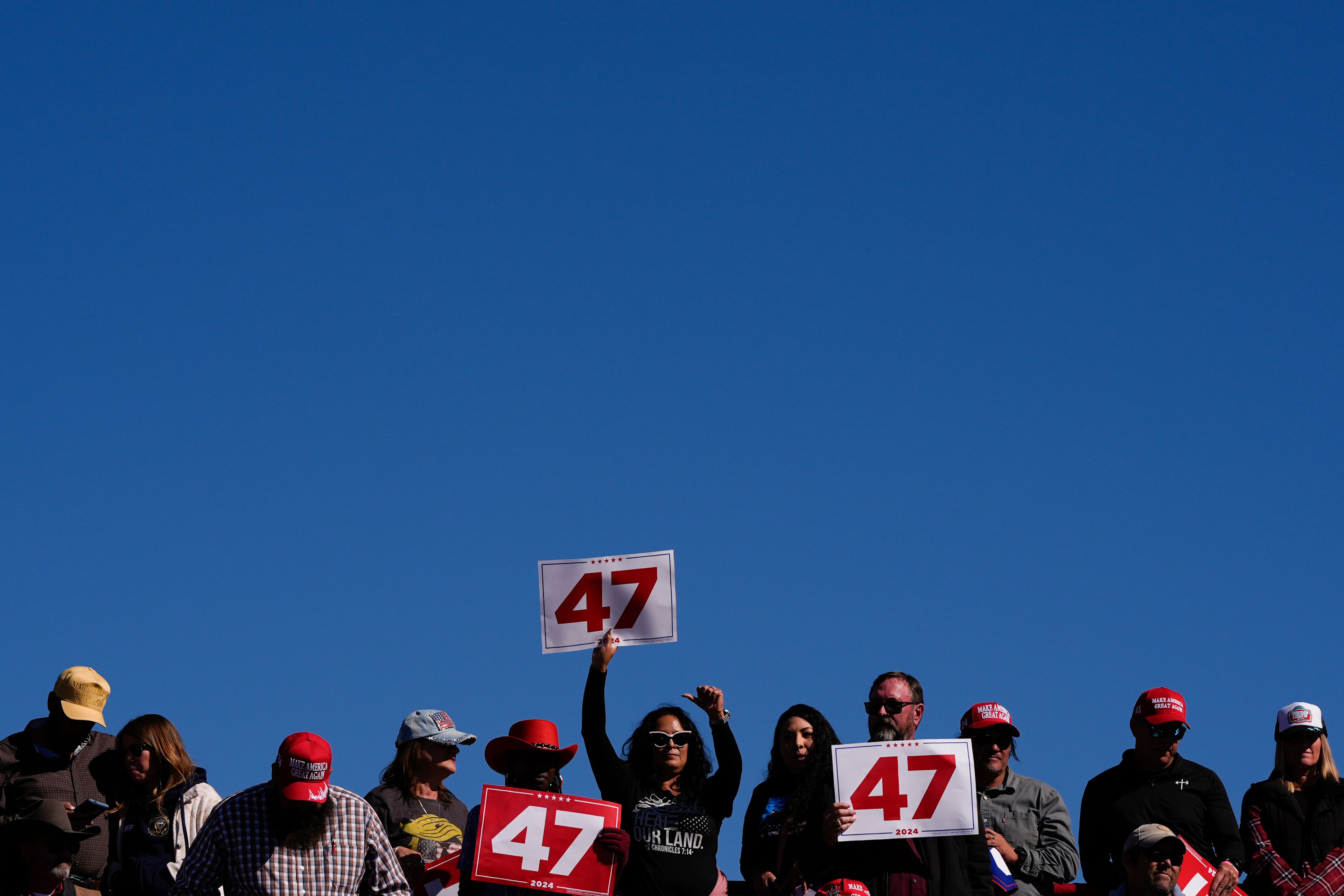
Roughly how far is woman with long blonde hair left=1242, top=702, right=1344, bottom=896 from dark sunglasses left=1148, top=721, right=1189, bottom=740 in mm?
835

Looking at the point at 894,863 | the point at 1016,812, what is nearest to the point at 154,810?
the point at 894,863

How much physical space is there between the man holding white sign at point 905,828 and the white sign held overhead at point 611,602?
1.87 m

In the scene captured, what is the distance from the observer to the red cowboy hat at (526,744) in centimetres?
1109

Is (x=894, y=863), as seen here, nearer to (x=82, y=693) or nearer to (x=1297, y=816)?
(x=1297, y=816)

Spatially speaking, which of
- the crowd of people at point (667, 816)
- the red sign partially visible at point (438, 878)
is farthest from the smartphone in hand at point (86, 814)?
the red sign partially visible at point (438, 878)

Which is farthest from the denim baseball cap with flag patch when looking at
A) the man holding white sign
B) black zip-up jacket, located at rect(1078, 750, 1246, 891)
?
black zip-up jacket, located at rect(1078, 750, 1246, 891)

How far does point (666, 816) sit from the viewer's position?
1027 centimetres

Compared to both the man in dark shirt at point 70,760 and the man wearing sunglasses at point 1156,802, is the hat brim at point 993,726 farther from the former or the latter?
the man in dark shirt at point 70,760

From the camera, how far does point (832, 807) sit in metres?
9.92

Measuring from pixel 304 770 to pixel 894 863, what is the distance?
3.69 metres

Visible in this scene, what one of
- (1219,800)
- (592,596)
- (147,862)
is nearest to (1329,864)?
Answer: (1219,800)

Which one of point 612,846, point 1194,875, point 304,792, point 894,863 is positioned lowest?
point 1194,875

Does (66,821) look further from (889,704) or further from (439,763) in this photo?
(889,704)

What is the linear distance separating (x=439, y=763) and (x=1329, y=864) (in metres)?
6.18
